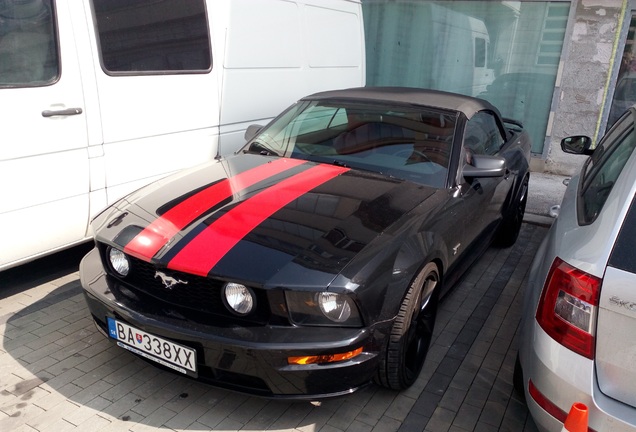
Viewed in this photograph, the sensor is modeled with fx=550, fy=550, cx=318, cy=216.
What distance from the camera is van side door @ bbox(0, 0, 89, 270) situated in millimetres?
3279

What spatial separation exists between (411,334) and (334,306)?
67 centimetres

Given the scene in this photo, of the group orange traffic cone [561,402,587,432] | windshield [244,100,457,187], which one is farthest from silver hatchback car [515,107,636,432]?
windshield [244,100,457,187]

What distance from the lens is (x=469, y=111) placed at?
3883mm

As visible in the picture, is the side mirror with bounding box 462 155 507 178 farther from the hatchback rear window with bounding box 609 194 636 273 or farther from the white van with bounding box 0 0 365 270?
the white van with bounding box 0 0 365 270

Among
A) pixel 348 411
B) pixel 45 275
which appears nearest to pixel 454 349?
pixel 348 411

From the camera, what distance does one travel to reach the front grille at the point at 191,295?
2.46 m

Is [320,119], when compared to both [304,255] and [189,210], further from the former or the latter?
[304,255]

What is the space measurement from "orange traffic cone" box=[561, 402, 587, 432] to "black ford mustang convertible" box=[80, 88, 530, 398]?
0.86 m

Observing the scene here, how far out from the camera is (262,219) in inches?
108

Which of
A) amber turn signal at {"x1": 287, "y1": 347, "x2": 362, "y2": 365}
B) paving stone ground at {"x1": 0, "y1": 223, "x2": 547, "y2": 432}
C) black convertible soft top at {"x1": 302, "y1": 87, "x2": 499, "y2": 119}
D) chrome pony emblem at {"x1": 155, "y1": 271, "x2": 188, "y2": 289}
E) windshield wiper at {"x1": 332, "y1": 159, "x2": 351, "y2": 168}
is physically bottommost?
paving stone ground at {"x1": 0, "y1": 223, "x2": 547, "y2": 432}

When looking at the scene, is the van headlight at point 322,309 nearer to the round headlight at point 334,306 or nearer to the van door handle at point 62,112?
the round headlight at point 334,306

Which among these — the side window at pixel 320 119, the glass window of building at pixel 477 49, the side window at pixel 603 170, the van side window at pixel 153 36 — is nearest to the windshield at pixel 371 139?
the side window at pixel 320 119

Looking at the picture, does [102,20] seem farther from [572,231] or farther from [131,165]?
[572,231]

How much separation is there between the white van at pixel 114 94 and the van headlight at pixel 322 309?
206cm
